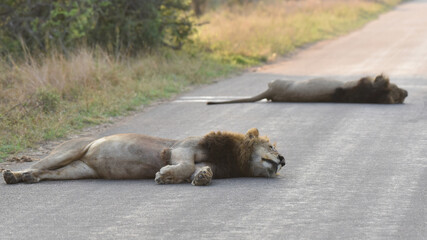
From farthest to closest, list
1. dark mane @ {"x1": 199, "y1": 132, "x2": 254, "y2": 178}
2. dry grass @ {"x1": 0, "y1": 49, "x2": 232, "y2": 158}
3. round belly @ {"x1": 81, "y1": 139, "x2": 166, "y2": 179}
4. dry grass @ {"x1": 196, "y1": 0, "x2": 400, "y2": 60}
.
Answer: dry grass @ {"x1": 196, "y1": 0, "x2": 400, "y2": 60} → dry grass @ {"x1": 0, "y1": 49, "x2": 232, "y2": 158} → round belly @ {"x1": 81, "y1": 139, "x2": 166, "y2": 179} → dark mane @ {"x1": 199, "y1": 132, "x2": 254, "y2": 178}

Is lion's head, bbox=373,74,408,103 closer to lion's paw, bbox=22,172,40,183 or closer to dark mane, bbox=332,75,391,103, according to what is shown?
dark mane, bbox=332,75,391,103

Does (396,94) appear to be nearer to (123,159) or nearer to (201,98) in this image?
(201,98)

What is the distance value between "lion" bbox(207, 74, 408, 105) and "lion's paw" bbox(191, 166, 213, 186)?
18.8 ft

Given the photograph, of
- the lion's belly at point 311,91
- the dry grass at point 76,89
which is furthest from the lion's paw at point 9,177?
the lion's belly at point 311,91

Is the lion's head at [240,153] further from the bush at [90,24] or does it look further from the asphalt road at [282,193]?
the bush at [90,24]

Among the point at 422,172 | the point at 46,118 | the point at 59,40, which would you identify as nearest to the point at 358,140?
the point at 422,172

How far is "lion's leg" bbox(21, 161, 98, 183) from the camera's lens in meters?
7.38

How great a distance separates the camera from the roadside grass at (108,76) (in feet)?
35.7

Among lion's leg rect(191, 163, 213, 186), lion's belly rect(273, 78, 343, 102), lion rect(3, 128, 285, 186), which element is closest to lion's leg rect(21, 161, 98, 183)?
lion rect(3, 128, 285, 186)

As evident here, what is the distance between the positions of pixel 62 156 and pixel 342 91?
20.1 ft

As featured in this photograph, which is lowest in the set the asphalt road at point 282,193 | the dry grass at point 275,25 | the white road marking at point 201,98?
the asphalt road at point 282,193

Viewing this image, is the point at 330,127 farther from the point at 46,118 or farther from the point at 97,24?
the point at 97,24

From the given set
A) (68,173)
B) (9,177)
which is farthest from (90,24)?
(9,177)

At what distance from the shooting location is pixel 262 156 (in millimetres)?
7070
